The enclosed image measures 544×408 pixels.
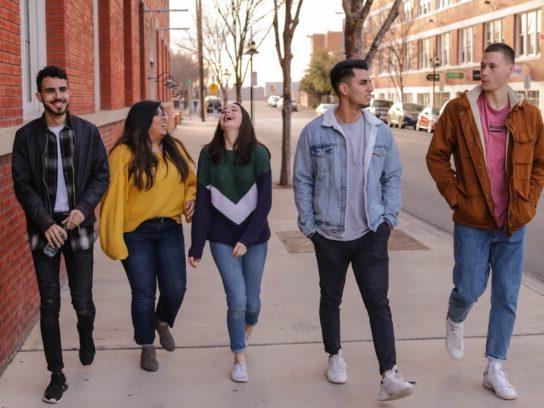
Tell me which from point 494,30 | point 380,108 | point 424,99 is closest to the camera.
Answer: point 494,30

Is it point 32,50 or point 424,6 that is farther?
point 424,6

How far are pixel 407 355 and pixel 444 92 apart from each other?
179 ft

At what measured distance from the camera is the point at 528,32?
148 ft

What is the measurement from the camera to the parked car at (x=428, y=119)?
44531 millimetres

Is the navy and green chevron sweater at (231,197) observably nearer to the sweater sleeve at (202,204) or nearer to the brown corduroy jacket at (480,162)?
the sweater sleeve at (202,204)

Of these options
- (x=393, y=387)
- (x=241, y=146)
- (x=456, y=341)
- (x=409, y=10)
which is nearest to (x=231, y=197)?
(x=241, y=146)

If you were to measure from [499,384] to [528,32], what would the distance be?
4294cm

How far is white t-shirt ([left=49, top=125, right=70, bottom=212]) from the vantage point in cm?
504

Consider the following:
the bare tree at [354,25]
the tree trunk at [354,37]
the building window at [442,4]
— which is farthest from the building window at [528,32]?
the tree trunk at [354,37]

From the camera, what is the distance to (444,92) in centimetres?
5859

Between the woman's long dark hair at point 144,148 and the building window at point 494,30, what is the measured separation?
4567cm

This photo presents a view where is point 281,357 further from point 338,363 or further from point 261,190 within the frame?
point 261,190

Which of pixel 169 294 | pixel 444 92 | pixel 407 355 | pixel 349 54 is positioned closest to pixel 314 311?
pixel 407 355

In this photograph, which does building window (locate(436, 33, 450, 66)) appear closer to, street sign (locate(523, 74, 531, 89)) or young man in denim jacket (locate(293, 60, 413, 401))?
street sign (locate(523, 74, 531, 89))
